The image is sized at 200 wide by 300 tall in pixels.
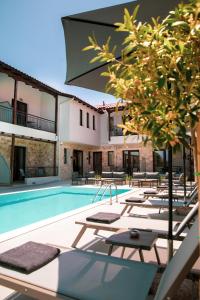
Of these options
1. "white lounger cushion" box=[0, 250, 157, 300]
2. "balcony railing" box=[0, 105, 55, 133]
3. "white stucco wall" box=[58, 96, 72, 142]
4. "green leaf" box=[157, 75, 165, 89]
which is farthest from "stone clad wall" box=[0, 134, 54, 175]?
"green leaf" box=[157, 75, 165, 89]

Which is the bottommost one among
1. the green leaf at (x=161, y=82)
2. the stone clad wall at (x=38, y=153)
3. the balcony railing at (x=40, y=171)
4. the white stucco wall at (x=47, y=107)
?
the balcony railing at (x=40, y=171)

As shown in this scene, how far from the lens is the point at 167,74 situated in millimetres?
1156

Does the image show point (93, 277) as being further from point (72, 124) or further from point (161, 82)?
point (72, 124)

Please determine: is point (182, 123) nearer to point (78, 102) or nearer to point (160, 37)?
point (160, 37)

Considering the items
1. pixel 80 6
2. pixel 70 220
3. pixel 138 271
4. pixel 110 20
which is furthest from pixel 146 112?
pixel 80 6

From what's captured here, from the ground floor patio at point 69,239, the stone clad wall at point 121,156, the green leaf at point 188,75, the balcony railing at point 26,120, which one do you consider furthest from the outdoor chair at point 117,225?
the stone clad wall at point 121,156

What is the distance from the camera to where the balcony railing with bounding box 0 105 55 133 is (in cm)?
1537

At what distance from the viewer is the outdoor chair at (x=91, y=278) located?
1.84 m

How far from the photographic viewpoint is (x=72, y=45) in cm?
322

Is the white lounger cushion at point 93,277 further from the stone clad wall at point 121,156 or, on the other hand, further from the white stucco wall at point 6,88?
the stone clad wall at point 121,156

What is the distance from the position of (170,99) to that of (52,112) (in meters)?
19.7

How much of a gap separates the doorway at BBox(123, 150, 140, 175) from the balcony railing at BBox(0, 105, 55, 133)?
7056 millimetres

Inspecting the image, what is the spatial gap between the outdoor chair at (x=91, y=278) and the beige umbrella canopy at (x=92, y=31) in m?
2.25

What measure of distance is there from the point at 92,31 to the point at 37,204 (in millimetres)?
9064
